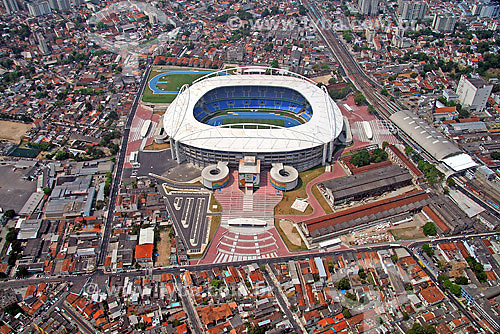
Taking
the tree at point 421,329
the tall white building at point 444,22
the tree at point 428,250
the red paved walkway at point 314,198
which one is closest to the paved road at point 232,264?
the tree at point 428,250

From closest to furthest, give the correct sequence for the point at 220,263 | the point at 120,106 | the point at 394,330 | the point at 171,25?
the point at 394,330, the point at 220,263, the point at 120,106, the point at 171,25

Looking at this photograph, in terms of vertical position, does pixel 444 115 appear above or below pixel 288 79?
below

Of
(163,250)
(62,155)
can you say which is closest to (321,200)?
(163,250)

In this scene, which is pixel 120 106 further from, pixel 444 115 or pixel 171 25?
pixel 444 115

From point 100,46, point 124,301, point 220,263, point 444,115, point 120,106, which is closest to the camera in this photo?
point 124,301

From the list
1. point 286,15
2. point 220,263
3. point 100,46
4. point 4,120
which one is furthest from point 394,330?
point 286,15

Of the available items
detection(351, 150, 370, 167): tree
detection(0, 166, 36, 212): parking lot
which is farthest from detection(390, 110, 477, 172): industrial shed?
detection(0, 166, 36, 212): parking lot
